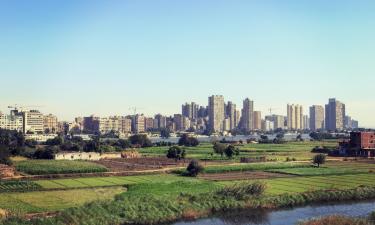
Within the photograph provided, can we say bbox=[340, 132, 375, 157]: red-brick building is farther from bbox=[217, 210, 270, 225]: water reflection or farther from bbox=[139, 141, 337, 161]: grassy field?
bbox=[217, 210, 270, 225]: water reflection

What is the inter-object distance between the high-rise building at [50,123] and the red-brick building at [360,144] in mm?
127672

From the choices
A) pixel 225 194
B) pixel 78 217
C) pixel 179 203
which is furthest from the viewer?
pixel 225 194

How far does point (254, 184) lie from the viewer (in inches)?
1405

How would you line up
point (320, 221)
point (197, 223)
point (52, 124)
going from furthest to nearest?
1. point (52, 124)
2. point (197, 223)
3. point (320, 221)

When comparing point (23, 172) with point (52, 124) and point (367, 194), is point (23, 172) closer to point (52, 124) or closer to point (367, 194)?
point (367, 194)

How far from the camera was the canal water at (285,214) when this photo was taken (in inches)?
1183

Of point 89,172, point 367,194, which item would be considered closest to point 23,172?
point 89,172

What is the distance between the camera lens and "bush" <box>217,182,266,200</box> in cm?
3478

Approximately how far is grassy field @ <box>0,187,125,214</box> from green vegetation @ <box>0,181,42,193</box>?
61.5 inches

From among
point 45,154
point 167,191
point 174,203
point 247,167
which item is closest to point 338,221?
point 174,203

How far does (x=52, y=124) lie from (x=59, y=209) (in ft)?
558

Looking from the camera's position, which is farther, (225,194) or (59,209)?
(225,194)

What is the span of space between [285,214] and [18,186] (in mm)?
20265

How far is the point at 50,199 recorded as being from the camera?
34.8 metres
